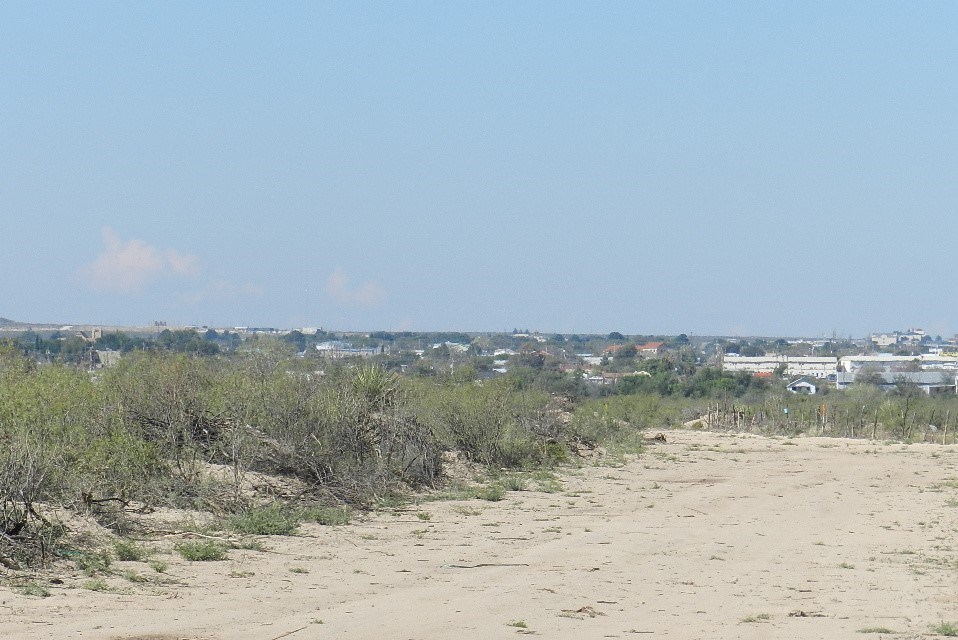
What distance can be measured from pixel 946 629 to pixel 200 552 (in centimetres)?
773

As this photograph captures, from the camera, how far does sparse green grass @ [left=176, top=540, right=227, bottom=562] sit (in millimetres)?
13492

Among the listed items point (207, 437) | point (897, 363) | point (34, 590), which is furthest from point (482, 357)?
point (34, 590)

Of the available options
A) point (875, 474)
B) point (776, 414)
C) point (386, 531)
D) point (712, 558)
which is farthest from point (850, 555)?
point (776, 414)

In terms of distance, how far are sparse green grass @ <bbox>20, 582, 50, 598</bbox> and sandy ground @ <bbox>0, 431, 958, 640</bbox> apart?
4.0 inches

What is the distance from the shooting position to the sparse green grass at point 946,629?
35.2 ft

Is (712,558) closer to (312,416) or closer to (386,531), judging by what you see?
(386,531)

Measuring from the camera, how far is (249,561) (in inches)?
543

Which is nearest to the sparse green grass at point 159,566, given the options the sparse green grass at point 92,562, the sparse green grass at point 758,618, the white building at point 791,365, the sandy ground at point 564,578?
the sandy ground at point 564,578

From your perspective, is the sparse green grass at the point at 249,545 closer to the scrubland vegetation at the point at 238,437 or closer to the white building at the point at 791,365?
the scrubland vegetation at the point at 238,437

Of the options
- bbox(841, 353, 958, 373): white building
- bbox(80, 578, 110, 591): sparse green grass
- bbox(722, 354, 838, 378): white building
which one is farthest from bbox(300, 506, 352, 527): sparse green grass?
bbox(722, 354, 838, 378): white building

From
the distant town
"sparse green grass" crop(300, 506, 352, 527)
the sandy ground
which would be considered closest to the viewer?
the sandy ground

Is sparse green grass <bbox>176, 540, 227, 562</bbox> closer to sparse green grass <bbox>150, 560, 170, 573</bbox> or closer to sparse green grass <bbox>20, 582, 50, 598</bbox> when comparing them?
sparse green grass <bbox>150, 560, 170, 573</bbox>

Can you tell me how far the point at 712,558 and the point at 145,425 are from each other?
890cm

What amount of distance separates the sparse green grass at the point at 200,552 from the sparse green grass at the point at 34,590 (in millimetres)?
2283
